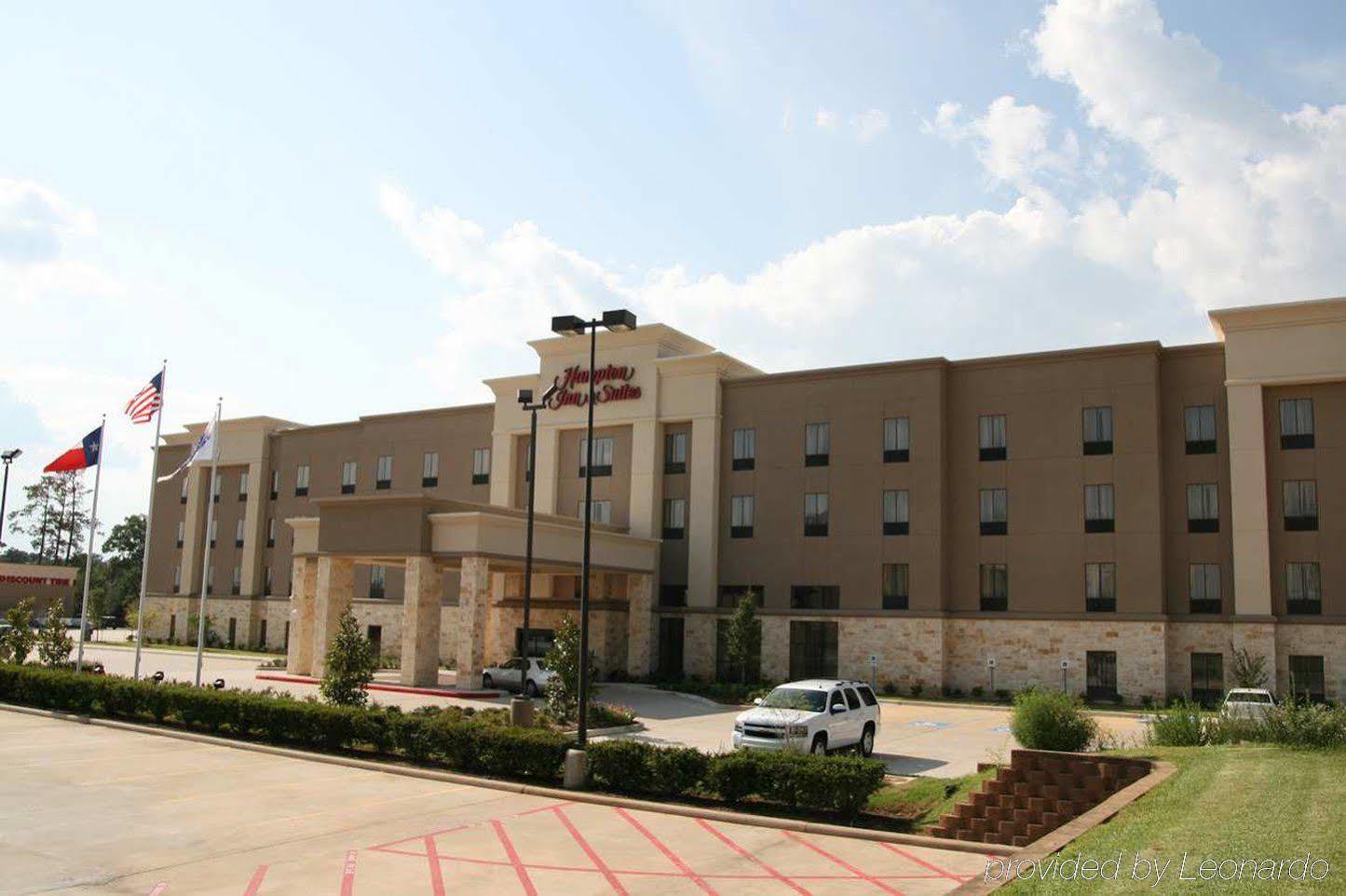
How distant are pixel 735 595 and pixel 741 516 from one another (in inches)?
142

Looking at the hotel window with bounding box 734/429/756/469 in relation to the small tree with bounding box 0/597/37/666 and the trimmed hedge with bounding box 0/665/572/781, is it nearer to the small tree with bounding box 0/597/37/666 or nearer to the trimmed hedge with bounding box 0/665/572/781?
the trimmed hedge with bounding box 0/665/572/781

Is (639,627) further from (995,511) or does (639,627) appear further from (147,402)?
(147,402)

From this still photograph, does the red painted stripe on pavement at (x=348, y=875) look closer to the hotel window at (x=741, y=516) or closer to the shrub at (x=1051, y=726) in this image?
the shrub at (x=1051, y=726)

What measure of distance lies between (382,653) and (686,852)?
45.2m

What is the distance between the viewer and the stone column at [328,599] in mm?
44344

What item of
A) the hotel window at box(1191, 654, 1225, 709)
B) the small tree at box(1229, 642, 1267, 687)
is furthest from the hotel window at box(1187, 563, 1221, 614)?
the small tree at box(1229, 642, 1267, 687)

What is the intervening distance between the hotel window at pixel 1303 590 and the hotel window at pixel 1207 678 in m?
3.13

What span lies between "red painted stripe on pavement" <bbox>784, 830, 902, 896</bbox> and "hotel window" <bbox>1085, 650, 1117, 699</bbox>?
2758 centimetres

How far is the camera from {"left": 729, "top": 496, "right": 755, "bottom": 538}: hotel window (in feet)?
159

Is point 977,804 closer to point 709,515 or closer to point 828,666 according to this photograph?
point 828,666

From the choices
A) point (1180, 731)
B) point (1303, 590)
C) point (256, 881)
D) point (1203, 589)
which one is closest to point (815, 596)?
point (1203, 589)

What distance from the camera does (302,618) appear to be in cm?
4719

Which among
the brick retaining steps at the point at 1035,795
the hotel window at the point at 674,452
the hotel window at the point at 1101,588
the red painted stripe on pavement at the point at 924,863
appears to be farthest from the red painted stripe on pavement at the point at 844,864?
the hotel window at the point at 674,452

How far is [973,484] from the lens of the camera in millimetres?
44344
